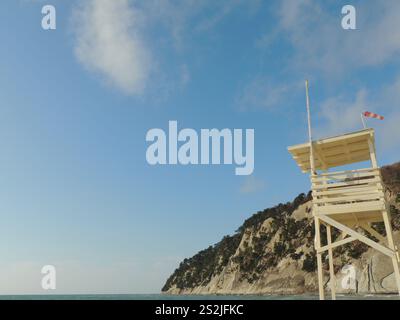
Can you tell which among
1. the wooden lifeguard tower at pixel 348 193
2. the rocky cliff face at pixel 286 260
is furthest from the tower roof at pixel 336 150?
the rocky cliff face at pixel 286 260

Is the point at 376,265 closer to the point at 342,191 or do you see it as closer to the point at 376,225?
the point at 376,225

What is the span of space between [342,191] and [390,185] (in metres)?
82.8

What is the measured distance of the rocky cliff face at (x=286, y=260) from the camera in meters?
68.6

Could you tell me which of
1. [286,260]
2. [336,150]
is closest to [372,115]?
Result: [336,150]

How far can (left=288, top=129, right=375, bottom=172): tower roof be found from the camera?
603 inches

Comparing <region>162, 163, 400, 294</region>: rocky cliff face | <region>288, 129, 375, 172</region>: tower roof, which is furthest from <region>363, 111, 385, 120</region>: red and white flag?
<region>162, 163, 400, 294</region>: rocky cliff face

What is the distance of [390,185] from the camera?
8788 centimetres

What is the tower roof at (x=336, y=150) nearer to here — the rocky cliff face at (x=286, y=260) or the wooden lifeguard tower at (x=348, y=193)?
the wooden lifeguard tower at (x=348, y=193)

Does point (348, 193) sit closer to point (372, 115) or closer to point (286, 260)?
point (372, 115)

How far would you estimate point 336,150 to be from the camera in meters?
16.6

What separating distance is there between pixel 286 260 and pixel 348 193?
79.5m
